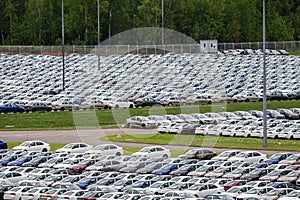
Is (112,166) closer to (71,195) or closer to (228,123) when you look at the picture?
(71,195)

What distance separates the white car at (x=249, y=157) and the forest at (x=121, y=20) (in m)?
81.1

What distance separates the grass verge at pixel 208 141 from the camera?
55.3 metres

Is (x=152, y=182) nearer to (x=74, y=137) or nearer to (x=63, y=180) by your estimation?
(x=63, y=180)

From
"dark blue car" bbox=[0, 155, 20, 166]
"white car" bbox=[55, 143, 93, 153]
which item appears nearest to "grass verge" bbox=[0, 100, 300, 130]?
"white car" bbox=[55, 143, 93, 153]

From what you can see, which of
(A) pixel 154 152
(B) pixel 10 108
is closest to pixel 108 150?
(A) pixel 154 152

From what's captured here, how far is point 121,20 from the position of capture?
450 ft

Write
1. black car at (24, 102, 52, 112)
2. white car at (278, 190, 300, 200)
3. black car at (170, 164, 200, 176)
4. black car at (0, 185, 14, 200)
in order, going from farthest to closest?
1. black car at (24, 102, 52, 112)
2. black car at (170, 164, 200, 176)
3. black car at (0, 185, 14, 200)
4. white car at (278, 190, 300, 200)

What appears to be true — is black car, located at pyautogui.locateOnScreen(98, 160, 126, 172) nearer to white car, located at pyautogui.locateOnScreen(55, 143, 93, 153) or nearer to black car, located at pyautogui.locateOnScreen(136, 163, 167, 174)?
black car, located at pyautogui.locateOnScreen(136, 163, 167, 174)

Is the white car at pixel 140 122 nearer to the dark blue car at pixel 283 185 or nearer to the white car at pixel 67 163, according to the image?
the white car at pixel 67 163

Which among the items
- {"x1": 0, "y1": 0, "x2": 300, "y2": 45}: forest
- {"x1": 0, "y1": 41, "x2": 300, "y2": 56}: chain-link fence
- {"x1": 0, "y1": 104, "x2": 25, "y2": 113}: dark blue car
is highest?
{"x1": 0, "y1": 0, "x2": 300, "y2": 45}: forest

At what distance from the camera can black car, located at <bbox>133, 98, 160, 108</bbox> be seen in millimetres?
80438

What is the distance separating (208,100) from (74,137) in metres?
23.9

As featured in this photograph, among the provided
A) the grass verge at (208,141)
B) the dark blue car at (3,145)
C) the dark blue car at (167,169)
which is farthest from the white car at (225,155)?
the dark blue car at (3,145)

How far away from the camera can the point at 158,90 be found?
87812 mm
